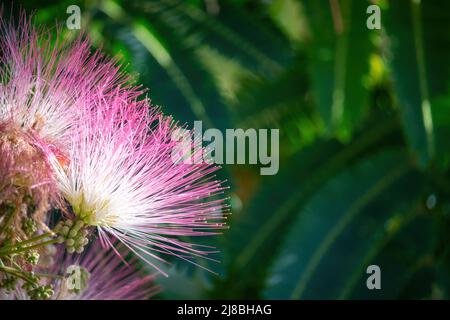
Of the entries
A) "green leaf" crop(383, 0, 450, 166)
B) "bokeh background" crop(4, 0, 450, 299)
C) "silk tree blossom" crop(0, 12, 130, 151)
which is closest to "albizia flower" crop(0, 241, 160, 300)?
"silk tree blossom" crop(0, 12, 130, 151)

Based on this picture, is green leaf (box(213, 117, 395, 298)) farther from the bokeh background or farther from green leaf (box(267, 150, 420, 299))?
green leaf (box(267, 150, 420, 299))

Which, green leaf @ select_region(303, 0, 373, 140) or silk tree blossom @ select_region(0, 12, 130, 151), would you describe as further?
green leaf @ select_region(303, 0, 373, 140)

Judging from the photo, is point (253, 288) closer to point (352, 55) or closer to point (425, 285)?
point (425, 285)

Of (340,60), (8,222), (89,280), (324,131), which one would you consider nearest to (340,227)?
(324,131)

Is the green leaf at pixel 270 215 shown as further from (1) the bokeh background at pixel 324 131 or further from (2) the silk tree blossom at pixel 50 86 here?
(2) the silk tree blossom at pixel 50 86

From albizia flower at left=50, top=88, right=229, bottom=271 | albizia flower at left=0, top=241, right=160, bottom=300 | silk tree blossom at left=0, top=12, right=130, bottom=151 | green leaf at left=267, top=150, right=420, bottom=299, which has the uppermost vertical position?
green leaf at left=267, top=150, right=420, bottom=299

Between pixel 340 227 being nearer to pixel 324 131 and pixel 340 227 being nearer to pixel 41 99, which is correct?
pixel 324 131

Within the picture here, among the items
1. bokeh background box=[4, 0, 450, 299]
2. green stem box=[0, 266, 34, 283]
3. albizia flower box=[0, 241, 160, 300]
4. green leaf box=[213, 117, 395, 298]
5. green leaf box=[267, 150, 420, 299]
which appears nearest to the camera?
green stem box=[0, 266, 34, 283]
